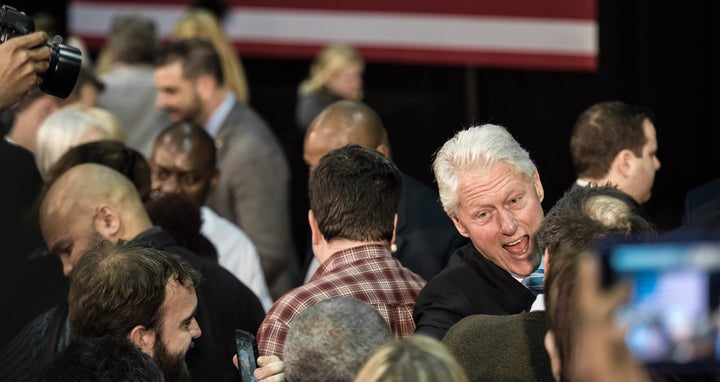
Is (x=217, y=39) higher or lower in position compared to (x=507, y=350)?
lower

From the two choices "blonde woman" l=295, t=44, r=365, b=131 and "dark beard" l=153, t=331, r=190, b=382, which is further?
"blonde woman" l=295, t=44, r=365, b=131

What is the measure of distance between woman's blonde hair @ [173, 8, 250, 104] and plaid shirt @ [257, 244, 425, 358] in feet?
12.5

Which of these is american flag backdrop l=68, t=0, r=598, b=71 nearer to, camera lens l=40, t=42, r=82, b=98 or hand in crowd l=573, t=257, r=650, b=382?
camera lens l=40, t=42, r=82, b=98

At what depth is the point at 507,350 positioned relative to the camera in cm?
278

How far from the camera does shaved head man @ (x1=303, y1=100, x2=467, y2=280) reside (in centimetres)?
420

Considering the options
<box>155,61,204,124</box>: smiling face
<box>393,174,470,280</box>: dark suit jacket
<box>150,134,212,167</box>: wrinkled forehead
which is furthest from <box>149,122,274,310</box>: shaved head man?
<box>155,61,204,124</box>: smiling face

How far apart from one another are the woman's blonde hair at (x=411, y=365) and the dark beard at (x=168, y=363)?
1.02 meters

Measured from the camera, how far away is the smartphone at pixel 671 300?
1674 millimetres

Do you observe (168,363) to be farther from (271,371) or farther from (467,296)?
(467,296)

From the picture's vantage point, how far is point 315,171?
3451 millimetres

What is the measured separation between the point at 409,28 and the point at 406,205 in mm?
3895

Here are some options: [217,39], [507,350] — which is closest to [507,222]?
[507,350]

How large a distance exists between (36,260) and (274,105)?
443 cm

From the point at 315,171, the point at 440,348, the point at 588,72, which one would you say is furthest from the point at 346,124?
the point at 588,72
